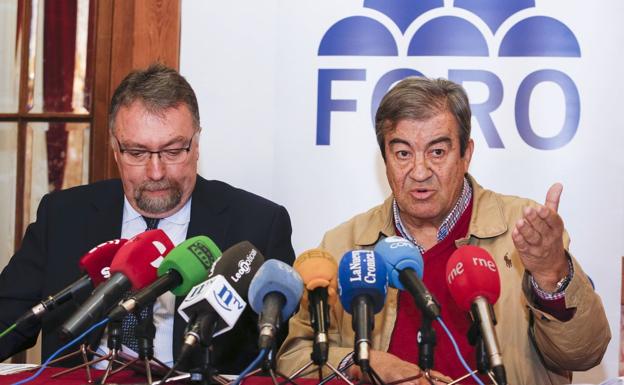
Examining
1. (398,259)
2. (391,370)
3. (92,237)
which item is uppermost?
(398,259)

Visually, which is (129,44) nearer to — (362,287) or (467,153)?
(467,153)

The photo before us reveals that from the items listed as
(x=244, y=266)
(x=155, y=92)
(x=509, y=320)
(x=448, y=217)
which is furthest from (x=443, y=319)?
(x=155, y=92)

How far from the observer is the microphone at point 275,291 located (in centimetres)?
163

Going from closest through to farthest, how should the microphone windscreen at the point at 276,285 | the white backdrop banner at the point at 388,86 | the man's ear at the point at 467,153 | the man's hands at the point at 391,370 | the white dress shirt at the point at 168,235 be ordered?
the microphone windscreen at the point at 276,285 < the man's hands at the point at 391,370 < the white dress shirt at the point at 168,235 < the man's ear at the point at 467,153 < the white backdrop banner at the point at 388,86

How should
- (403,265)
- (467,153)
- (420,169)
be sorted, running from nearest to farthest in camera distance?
(403,265) < (420,169) < (467,153)

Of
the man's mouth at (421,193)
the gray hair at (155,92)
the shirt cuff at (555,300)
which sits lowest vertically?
the shirt cuff at (555,300)

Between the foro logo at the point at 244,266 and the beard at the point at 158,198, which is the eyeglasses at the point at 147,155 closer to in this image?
the beard at the point at 158,198

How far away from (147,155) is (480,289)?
1493 millimetres

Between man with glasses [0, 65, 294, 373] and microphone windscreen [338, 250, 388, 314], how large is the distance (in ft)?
3.31

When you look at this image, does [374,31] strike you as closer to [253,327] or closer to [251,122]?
[251,122]

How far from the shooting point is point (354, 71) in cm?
355

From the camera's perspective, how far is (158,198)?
2.83 metres

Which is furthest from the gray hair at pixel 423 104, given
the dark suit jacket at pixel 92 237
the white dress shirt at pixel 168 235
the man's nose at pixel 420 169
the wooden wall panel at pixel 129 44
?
the wooden wall panel at pixel 129 44

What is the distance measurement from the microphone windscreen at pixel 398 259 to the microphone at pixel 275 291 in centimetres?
21
